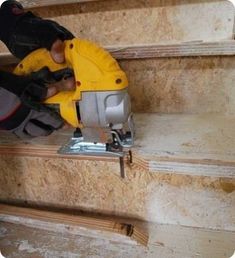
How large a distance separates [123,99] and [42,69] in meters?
0.30

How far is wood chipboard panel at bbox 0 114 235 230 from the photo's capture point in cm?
83

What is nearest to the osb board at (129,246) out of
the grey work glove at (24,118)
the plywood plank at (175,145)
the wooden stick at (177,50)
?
the plywood plank at (175,145)

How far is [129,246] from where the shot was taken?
938 millimetres

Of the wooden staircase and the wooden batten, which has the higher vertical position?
the wooden batten

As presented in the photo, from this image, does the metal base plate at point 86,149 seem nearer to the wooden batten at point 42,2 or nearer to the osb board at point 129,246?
the osb board at point 129,246

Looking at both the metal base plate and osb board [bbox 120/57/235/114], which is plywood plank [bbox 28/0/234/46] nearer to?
osb board [bbox 120/57/235/114]

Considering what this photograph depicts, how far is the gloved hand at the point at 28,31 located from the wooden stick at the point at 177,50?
0.78ft

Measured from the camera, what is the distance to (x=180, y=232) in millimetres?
956

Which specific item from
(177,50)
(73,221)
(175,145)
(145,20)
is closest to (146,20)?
(145,20)

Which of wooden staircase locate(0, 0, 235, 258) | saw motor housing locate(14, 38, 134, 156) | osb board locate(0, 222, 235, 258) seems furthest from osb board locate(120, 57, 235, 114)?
osb board locate(0, 222, 235, 258)

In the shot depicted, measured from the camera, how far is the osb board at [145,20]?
0.96m

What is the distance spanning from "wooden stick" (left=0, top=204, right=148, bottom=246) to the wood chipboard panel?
6 centimetres

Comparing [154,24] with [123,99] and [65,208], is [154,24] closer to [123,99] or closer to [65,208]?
[123,99]

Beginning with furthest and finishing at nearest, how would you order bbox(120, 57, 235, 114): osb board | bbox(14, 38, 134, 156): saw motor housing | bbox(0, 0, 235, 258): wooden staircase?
bbox(120, 57, 235, 114): osb board, bbox(0, 0, 235, 258): wooden staircase, bbox(14, 38, 134, 156): saw motor housing
